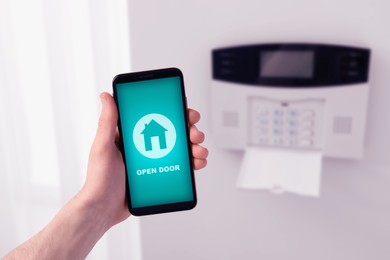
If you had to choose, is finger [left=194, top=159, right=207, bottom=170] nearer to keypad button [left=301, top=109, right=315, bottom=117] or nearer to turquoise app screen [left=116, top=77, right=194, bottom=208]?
turquoise app screen [left=116, top=77, right=194, bottom=208]

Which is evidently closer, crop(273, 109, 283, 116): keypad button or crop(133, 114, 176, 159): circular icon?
crop(133, 114, 176, 159): circular icon

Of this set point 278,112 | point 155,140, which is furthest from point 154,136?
point 278,112

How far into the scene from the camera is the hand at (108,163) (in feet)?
1.95

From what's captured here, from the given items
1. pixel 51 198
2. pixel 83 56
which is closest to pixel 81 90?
pixel 83 56

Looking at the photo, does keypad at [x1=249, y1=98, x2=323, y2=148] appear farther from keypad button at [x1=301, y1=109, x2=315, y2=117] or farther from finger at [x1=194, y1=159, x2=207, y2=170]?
finger at [x1=194, y1=159, x2=207, y2=170]

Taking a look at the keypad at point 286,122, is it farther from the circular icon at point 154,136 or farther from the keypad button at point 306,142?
the circular icon at point 154,136

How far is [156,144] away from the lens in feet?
2.02

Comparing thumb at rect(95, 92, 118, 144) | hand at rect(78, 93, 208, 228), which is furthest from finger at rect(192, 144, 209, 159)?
thumb at rect(95, 92, 118, 144)

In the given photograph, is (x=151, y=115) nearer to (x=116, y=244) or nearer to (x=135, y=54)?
(x=135, y=54)

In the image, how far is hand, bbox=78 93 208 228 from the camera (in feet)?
1.95

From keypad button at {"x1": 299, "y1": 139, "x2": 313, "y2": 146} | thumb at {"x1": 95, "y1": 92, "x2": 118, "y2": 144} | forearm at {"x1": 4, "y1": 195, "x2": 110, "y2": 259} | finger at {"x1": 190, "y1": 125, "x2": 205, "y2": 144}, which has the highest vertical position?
thumb at {"x1": 95, "y1": 92, "x2": 118, "y2": 144}

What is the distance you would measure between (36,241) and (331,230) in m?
0.49

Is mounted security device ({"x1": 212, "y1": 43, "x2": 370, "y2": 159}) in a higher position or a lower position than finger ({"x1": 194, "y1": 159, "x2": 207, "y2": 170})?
higher

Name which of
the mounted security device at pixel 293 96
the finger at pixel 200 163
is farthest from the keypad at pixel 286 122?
the finger at pixel 200 163
